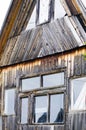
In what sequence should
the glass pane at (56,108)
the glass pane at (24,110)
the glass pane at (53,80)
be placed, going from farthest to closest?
the glass pane at (24,110)
the glass pane at (53,80)
the glass pane at (56,108)

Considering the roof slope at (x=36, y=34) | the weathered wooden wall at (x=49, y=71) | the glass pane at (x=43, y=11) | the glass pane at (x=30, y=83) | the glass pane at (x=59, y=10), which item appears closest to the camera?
the weathered wooden wall at (x=49, y=71)

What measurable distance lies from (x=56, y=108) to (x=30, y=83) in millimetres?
1811

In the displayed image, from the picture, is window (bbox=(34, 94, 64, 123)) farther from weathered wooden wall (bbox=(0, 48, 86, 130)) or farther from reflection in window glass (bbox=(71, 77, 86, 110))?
reflection in window glass (bbox=(71, 77, 86, 110))

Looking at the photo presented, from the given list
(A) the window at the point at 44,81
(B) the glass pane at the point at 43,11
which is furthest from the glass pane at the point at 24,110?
(B) the glass pane at the point at 43,11

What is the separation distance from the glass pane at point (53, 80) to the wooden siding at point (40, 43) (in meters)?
0.77

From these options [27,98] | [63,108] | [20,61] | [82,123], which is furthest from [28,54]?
[82,123]

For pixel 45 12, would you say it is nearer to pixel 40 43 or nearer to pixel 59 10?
pixel 59 10

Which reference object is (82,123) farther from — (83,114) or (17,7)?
(17,7)

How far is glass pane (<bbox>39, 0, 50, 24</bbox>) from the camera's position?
15.3 m

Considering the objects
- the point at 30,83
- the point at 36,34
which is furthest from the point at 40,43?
the point at 30,83

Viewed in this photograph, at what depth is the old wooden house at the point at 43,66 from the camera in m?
13.5

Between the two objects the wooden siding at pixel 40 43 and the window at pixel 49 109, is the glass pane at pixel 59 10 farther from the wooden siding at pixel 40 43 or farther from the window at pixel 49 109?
the window at pixel 49 109

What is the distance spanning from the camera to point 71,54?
1377 centimetres

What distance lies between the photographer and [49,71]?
14.5 meters
